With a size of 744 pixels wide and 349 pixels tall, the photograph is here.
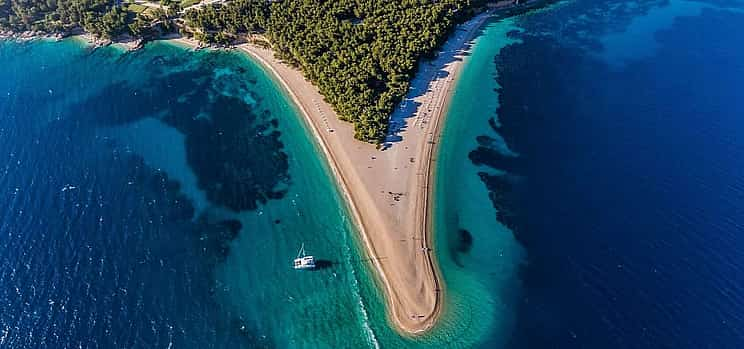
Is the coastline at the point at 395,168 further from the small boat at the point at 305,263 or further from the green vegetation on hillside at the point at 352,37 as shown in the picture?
the small boat at the point at 305,263

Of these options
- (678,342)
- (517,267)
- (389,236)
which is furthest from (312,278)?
(678,342)

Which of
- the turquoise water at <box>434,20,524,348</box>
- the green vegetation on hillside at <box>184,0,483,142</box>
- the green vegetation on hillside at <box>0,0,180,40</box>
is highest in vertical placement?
the green vegetation on hillside at <box>0,0,180,40</box>

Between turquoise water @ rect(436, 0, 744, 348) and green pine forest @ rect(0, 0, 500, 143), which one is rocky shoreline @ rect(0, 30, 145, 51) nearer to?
green pine forest @ rect(0, 0, 500, 143)

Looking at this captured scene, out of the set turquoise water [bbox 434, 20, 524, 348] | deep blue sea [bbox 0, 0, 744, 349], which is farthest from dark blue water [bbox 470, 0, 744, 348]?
turquoise water [bbox 434, 20, 524, 348]

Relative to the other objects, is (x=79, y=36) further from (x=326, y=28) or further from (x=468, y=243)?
(x=468, y=243)

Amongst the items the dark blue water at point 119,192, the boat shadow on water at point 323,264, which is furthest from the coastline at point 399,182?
the dark blue water at point 119,192

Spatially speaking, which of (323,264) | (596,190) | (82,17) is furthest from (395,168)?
(82,17)

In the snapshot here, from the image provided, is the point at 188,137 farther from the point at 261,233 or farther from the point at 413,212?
the point at 413,212
